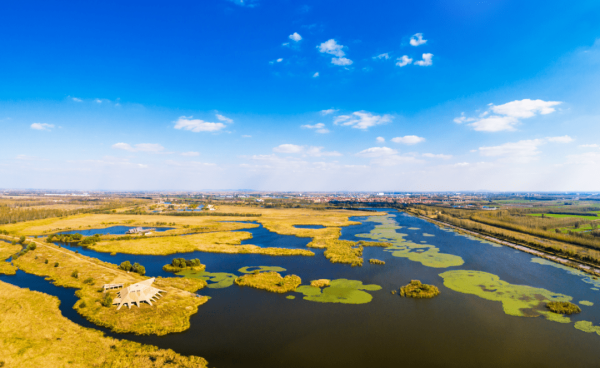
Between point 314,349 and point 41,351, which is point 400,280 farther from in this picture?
point 41,351

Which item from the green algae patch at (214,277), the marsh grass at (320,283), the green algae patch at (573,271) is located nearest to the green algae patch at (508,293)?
the green algae patch at (573,271)

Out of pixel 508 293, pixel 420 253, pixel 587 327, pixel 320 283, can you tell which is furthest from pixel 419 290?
pixel 420 253

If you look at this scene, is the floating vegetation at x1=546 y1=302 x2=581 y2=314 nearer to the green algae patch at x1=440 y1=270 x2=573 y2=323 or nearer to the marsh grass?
the green algae patch at x1=440 y1=270 x2=573 y2=323

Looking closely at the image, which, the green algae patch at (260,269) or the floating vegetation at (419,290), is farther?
the green algae patch at (260,269)

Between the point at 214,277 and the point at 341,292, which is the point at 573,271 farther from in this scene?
the point at 214,277

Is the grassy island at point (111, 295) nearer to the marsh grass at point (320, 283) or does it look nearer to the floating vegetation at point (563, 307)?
the marsh grass at point (320, 283)

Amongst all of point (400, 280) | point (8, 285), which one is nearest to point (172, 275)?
point (8, 285)

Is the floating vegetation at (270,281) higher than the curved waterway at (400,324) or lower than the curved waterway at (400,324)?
higher
